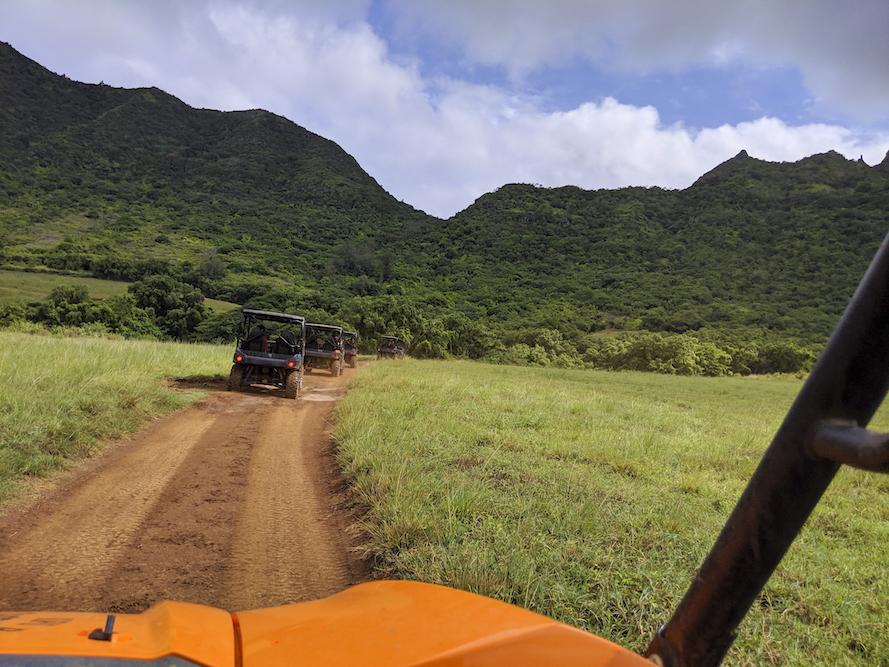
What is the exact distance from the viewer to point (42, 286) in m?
52.6

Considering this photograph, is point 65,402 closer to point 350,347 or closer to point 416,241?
point 350,347

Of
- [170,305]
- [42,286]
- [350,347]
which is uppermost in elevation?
[42,286]

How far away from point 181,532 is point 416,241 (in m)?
119

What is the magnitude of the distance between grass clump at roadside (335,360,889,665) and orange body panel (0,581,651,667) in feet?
2.48

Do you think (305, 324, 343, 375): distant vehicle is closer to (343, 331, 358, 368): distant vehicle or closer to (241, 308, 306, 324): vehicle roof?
(343, 331, 358, 368): distant vehicle

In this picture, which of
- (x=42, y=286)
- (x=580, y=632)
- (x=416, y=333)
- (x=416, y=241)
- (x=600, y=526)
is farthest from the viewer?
(x=416, y=241)

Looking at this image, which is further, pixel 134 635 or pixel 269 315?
pixel 269 315

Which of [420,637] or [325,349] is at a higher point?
[420,637]

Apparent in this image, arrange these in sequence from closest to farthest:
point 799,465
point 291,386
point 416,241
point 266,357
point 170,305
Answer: point 799,465 < point 291,386 < point 266,357 < point 170,305 < point 416,241

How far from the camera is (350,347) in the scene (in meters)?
25.5

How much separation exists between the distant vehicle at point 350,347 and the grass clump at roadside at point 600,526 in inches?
660

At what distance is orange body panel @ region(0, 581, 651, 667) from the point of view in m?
0.83

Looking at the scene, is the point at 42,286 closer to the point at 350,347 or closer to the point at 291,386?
the point at 350,347

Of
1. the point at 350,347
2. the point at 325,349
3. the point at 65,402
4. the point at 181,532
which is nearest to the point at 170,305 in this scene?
the point at 350,347
